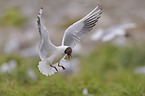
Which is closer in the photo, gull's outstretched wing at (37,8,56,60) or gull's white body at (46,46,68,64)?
gull's outstretched wing at (37,8,56,60)

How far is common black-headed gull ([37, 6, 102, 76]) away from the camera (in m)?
1.96

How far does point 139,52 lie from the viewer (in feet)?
19.4

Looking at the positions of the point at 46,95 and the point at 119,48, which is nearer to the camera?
the point at 46,95

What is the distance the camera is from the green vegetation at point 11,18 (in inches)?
564

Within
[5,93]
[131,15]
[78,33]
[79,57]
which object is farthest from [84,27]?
[131,15]

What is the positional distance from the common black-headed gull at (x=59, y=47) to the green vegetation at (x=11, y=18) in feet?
40.5

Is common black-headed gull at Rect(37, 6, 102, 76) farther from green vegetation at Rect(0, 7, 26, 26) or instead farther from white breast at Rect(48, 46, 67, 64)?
green vegetation at Rect(0, 7, 26, 26)

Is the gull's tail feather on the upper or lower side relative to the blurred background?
upper

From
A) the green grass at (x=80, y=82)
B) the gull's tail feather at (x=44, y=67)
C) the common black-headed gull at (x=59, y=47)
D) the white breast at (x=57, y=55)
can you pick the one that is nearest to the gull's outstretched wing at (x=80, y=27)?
the common black-headed gull at (x=59, y=47)

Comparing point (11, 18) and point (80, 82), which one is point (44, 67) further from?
point (11, 18)

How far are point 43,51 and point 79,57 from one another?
17.3 ft

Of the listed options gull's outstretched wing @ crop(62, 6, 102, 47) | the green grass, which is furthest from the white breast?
the green grass

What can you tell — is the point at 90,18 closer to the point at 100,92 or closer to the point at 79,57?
the point at 100,92

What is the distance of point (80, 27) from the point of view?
2088 mm
